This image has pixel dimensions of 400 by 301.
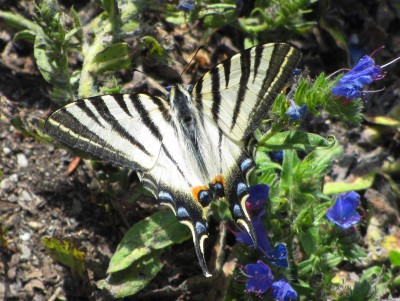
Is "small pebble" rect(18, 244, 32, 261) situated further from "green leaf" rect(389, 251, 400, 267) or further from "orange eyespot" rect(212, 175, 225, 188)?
"green leaf" rect(389, 251, 400, 267)

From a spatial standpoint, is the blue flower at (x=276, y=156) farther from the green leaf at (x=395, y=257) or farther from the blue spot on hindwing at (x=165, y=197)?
the blue spot on hindwing at (x=165, y=197)

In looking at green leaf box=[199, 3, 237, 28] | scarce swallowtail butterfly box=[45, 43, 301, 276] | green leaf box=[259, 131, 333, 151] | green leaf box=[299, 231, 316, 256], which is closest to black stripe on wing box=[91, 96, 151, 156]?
scarce swallowtail butterfly box=[45, 43, 301, 276]

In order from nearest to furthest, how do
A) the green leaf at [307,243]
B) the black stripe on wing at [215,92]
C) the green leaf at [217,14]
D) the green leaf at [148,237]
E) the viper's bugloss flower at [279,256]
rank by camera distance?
the black stripe on wing at [215,92], the viper's bugloss flower at [279,256], the green leaf at [307,243], the green leaf at [148,237], the green leaf at [217,14]

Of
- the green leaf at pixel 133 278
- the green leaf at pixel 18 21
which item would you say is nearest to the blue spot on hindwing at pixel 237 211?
the green leaf at pixel 133 278

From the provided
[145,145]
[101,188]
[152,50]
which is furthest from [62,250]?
[152,50]

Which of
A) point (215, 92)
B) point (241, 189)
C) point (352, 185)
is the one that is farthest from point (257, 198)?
point (352, 185)

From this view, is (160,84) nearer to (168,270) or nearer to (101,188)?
(101,188)

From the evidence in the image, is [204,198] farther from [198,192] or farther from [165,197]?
[165,197]
